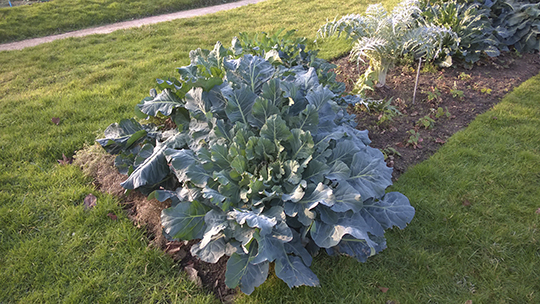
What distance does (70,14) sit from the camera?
27.2 ft

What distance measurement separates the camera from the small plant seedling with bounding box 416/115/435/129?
12.5ft

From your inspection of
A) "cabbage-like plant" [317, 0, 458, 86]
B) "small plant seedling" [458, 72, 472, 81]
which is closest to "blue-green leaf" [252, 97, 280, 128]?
"cabbage-like plant" [317, 0, 458, 86]

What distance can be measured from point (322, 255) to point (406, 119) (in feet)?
8.07

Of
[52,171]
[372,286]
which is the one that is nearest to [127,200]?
[52,171]

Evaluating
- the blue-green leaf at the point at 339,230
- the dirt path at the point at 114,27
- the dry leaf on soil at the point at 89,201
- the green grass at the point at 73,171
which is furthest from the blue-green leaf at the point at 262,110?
the dirt path at the point at 114,27

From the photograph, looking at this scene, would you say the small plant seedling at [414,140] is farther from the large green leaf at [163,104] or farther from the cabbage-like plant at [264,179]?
the large green leaf at [163,104]

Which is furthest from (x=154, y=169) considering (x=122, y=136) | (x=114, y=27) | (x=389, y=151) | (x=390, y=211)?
(x=114, y=27)

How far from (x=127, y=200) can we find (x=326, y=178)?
1.94m

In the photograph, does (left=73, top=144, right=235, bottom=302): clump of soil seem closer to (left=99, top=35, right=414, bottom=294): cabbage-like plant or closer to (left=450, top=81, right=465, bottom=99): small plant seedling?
(left=99, top=35, right=414, bottom=294): cabbage-like plant

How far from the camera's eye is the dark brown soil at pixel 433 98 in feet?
11.9

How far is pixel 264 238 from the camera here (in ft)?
6.33

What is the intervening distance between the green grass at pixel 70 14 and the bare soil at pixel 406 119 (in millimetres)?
6173

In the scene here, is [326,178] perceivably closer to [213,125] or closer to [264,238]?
[264,238]

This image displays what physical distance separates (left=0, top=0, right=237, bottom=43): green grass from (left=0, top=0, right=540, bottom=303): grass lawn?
12.5 ft
